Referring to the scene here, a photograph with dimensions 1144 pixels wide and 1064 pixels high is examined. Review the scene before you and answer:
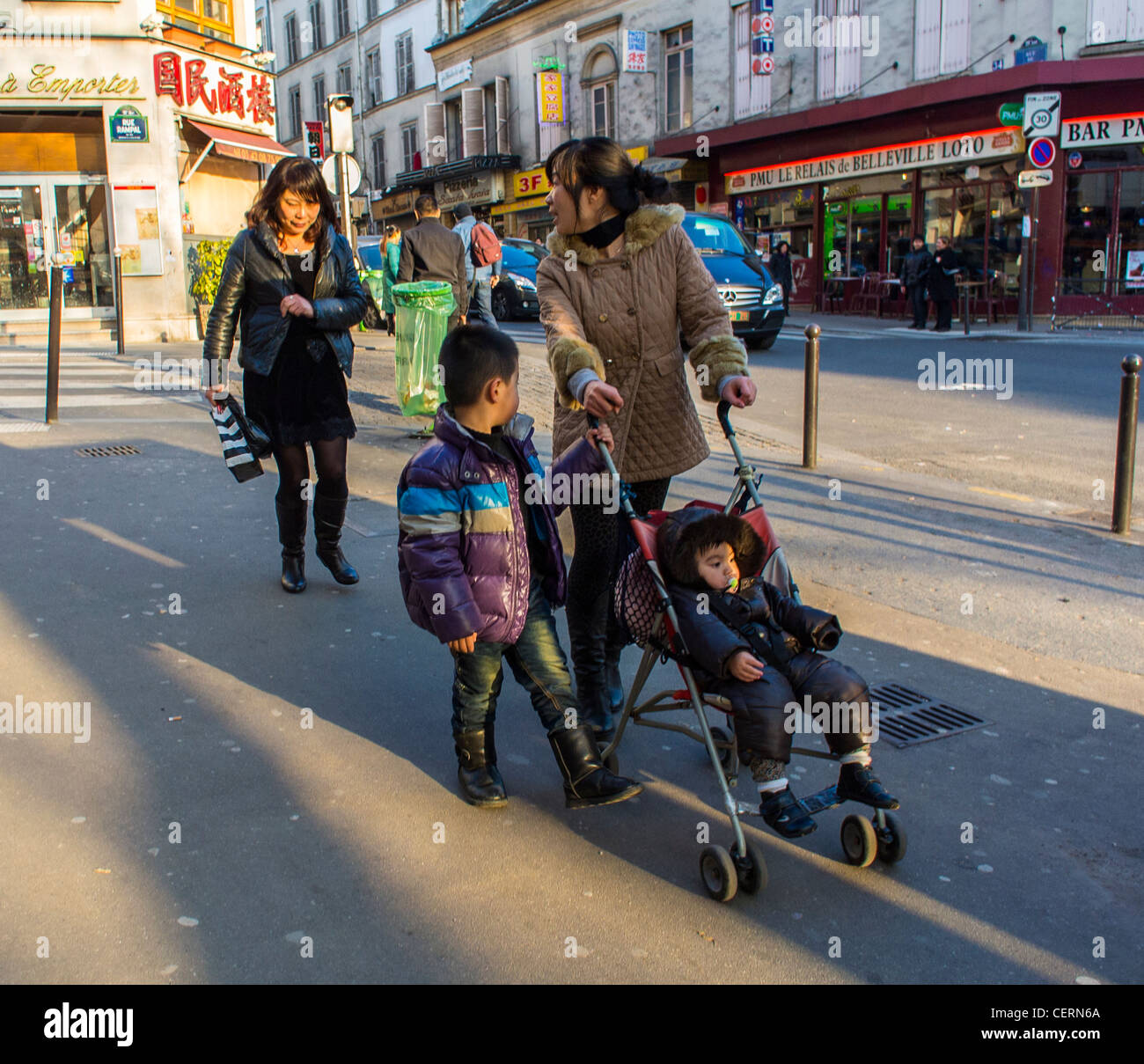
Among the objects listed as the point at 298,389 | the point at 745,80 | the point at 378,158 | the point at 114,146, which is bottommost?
the point at 298,389

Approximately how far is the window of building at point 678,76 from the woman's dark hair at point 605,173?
30.0 m

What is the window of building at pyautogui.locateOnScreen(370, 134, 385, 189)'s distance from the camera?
4609cm

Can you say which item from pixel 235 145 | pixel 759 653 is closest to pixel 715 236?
pixel 235 145

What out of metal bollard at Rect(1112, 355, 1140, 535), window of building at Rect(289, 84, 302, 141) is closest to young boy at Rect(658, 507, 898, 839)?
metal bollard at Rect(1112, 355, 1140, 535)

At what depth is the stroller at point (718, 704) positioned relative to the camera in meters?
2.90

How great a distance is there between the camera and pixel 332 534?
5430 mm

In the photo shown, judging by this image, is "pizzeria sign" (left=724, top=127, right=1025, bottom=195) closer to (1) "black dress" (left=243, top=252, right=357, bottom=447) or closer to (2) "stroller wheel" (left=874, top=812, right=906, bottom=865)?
(1) "black dress" (left=243, top=252, right=357, bottom=447)

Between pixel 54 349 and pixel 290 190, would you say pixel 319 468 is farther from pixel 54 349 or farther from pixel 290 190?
pixel 54 349

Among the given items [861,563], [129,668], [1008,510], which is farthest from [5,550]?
[1008,510]

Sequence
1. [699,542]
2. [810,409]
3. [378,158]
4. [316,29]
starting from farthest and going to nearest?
[316,29]
[378,158]
[810,409]
[699,542]

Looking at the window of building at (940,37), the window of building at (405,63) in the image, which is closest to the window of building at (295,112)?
the window of building at (405,63)

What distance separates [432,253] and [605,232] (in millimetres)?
5253

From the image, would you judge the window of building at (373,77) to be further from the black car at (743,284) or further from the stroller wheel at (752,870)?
the stroller wheel at (752,870)

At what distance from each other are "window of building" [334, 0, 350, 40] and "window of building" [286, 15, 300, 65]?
4.10 meters
